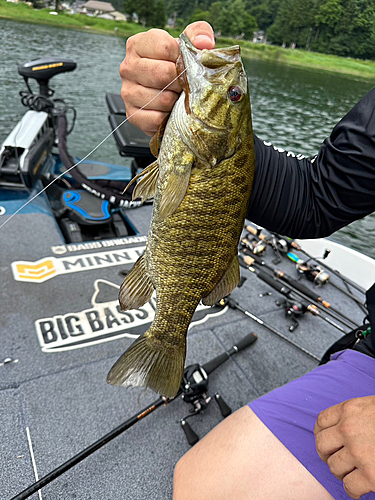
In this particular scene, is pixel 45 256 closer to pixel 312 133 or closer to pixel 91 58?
pixel 312 133

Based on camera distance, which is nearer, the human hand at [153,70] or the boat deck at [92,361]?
the human hand at [153,70]

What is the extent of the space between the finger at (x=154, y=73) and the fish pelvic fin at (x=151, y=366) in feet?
2.99

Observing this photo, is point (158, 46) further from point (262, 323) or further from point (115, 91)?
point (115, 91)

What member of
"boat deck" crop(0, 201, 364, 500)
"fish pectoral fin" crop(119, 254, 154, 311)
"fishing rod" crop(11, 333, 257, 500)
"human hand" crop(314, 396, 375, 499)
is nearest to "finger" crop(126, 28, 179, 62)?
"fish pectoral fin" crop(119, 254, 154, 311)

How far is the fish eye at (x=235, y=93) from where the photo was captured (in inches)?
44.3

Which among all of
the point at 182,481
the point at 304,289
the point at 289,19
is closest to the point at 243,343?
the point at 304,289

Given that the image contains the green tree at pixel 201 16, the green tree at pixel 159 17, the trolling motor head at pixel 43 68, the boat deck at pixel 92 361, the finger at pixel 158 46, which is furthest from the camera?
the green tree at pixel 159 17

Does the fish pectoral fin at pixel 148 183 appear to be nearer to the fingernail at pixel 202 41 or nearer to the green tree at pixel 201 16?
the fingernail at pixel 202 41

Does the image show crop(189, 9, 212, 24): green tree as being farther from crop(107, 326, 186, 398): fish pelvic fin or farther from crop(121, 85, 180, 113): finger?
crop(107, 326, 186, 398): fish pelvic fin

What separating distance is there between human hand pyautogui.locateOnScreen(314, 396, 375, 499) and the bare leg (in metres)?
0.23

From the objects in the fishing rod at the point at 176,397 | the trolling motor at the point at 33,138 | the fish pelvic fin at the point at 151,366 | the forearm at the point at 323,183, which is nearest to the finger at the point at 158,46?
the forearm at the point at 323,183

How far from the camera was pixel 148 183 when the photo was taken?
1268 millimetres

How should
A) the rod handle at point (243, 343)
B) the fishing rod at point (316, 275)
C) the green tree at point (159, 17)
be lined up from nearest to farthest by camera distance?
the rod handle at point (243, 343) → the fishing rod at point (316, 275) → the green tree at point (159, 17)

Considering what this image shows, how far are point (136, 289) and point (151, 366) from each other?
0.30m
